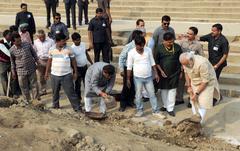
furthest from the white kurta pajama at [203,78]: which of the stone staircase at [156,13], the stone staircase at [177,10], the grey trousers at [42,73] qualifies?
the stone staircase at [177,10]

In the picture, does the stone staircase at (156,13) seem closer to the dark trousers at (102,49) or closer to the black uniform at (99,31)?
the dark trousers at (102,49)

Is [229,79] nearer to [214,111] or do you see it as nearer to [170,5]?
[214,111]

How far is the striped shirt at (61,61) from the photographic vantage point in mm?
7949

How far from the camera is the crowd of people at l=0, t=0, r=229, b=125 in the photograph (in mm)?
7188

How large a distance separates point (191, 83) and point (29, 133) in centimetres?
292

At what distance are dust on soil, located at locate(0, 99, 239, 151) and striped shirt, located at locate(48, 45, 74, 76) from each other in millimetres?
987

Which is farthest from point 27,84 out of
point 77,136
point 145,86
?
point 77,136

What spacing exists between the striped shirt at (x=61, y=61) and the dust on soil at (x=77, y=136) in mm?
987

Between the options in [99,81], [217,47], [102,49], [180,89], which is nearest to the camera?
[99,81]

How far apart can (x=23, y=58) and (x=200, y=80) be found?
3389mm

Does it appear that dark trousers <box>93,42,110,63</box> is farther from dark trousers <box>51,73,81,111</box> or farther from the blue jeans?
the blue jeans

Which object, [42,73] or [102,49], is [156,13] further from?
[42,73]

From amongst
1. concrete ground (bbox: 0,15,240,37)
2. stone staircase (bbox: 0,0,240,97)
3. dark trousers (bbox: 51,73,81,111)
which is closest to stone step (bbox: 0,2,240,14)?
stone staircase (bbox: 0,0,240,97)

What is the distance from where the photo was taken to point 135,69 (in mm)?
7789
